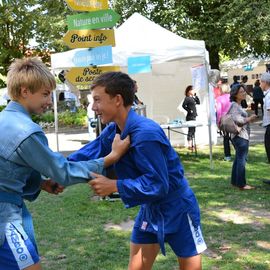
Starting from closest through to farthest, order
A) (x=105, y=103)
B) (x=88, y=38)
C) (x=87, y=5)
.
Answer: (x=105, y=103) < (x=87, y=5) < (x=88, y=38)

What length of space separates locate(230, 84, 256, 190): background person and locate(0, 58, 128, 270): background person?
4.86m

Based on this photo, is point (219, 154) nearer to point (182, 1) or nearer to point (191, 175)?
point (191, 175)

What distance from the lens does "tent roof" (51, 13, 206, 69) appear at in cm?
898

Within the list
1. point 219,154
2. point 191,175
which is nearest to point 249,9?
point 219,154


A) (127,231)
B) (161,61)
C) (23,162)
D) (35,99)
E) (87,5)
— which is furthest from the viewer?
(161,61)

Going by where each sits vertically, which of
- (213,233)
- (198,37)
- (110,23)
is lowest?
(213,233)

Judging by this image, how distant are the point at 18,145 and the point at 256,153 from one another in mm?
9087

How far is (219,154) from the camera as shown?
Result: 424 inches

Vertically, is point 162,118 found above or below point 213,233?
above

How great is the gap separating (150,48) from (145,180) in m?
7.35

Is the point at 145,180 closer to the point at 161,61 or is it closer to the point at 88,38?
the point at 88,38

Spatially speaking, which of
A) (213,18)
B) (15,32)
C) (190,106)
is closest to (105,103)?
(190,106)

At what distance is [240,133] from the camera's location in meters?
6.94

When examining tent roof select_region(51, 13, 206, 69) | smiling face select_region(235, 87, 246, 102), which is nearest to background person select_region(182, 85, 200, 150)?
tent roof select_region(51, 13, 206, 69)
